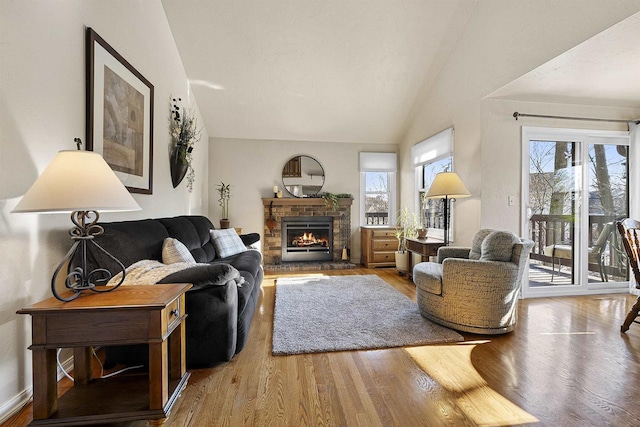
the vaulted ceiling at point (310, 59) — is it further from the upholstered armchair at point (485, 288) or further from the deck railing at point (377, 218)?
the upholstered armchair at point (485, 288)

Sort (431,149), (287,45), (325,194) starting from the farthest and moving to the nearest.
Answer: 1. (325,194)
2. (431,149)
3. (287,45)

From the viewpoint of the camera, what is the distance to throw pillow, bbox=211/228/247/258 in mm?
3535

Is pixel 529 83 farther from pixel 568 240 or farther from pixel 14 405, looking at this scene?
pixel 14 405

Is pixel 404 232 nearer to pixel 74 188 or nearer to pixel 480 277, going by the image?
pixel 480 277

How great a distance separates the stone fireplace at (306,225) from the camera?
5.43 m

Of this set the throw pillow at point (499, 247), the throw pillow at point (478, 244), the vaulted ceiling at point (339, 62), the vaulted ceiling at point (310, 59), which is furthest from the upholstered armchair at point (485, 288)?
the vaulted ceiling at point (310, 59)

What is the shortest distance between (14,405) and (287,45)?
4.11 meters

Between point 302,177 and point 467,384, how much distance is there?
14.4ft

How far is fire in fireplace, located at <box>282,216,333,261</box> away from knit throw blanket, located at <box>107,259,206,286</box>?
362 cm

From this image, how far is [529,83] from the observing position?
3.06m

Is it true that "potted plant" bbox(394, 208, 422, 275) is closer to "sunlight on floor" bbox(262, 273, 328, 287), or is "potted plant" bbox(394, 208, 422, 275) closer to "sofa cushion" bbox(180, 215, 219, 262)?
"sunlight on floor" bbox(262, 273, 328, 287)

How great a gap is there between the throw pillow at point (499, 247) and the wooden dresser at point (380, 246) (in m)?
2.71

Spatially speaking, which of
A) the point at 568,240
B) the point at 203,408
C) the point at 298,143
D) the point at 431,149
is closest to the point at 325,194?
the point at 298,143

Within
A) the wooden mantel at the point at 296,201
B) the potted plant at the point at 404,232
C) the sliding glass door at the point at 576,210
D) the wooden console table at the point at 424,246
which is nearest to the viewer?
the sliding glass door at the point at 576,210
